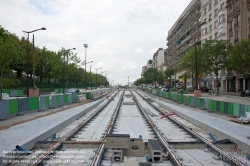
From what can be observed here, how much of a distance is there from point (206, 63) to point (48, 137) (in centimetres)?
4115

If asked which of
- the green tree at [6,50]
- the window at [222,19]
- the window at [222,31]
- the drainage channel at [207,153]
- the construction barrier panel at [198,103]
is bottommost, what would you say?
the drainage channel at [207,153]

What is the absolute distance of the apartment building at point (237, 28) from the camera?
160ft

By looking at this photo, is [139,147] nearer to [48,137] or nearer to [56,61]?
[48,137]

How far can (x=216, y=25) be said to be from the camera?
6462cm

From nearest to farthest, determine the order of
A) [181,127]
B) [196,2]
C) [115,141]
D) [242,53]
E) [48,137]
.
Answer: [115,141] < [48,137] < [181,127] < [242,53] < [196,2]

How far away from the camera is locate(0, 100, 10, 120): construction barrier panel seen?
16.8 metres

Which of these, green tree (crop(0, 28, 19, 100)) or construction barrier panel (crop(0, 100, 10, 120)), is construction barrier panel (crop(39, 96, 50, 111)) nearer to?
green tree (crop(0, 28, 19, 100))

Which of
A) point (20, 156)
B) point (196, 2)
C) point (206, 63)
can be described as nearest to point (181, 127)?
point (20, 156)

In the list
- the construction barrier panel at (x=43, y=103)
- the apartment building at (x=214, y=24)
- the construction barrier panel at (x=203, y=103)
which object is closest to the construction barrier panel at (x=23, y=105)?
the construction barrier panel at (x=43, y=103)

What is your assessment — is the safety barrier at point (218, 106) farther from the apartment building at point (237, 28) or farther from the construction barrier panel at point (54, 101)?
the apartment building at point (237, 28)

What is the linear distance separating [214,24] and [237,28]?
14.3 m

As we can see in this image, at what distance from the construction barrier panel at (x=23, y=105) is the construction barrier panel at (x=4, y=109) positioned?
1843 mm

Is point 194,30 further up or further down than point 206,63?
further up

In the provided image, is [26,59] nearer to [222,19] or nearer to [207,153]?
[222,19]
